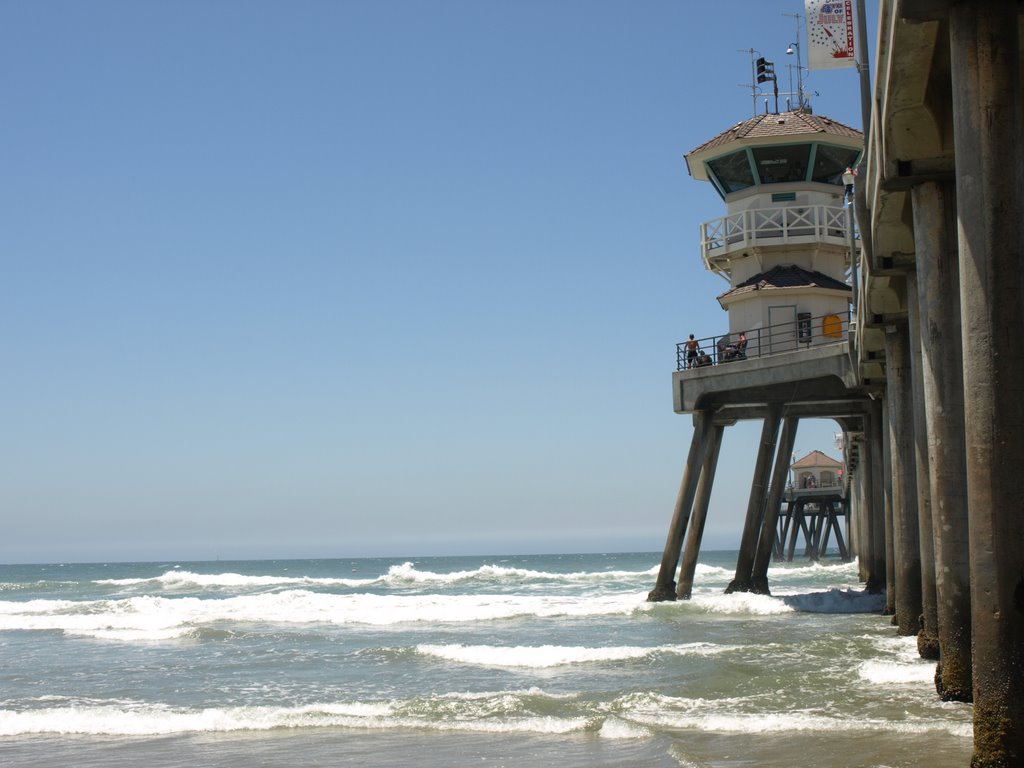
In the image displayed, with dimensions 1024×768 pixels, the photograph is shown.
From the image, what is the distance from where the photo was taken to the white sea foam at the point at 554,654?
16.9m

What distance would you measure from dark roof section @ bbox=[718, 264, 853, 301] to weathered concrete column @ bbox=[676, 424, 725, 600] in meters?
3.37

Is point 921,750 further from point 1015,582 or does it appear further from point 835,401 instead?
point 835,401

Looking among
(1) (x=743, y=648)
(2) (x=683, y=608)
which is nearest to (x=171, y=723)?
(1) (x=743, y=648)

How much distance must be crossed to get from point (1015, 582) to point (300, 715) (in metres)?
8.15

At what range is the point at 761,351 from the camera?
25.8 metres

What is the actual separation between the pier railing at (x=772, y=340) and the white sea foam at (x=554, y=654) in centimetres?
871

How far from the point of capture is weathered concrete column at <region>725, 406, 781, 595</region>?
25828 millimetres

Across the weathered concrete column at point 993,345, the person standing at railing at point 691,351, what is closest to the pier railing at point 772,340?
the person standing at railing at point 691,351

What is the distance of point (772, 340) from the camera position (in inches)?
1018

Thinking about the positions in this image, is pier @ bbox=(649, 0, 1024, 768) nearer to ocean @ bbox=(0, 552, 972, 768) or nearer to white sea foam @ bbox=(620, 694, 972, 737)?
white sea foam @ bbox=(620, 694, 972, 737)

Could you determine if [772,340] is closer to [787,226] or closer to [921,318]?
[787,226]

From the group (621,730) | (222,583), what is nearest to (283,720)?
(621,730)

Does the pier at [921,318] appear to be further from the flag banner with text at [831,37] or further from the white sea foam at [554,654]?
the white sea foam at [554,654]

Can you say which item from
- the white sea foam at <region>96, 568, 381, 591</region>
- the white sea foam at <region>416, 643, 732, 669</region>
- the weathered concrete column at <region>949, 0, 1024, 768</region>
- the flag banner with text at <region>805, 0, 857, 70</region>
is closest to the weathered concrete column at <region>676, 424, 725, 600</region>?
the white sea foam at <region>416, 643, 732, 669</region>
